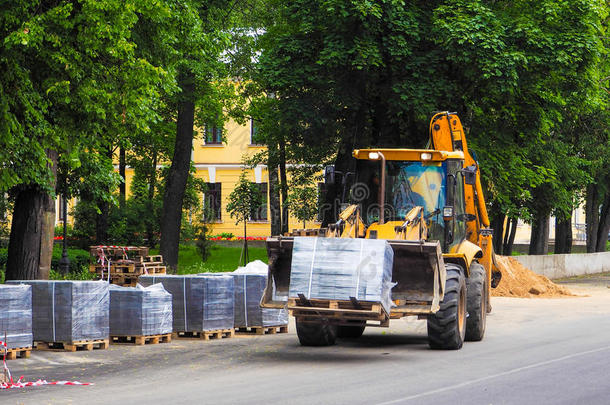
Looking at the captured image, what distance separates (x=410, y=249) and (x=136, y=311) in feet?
16.6

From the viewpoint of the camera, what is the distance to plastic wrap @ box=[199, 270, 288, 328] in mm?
17281

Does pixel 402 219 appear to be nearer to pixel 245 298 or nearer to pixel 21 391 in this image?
pixel 245 298

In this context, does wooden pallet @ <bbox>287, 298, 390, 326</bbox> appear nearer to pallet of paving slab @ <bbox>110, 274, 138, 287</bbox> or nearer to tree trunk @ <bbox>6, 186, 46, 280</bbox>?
tree trunk @ <bbox>6, 186, 46, 280</bbox>

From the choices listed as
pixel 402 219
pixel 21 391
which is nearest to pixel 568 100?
pixel 402 219

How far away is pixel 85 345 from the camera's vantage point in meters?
15.0

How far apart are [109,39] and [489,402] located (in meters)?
9.30

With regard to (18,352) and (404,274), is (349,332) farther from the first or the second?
(18,352)

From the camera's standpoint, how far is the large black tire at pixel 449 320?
14.3 metres

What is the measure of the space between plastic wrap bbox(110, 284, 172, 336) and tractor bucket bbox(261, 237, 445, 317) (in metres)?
2.78

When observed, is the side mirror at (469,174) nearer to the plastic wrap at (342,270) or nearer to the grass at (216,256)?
the plastic wrap at (342,270)

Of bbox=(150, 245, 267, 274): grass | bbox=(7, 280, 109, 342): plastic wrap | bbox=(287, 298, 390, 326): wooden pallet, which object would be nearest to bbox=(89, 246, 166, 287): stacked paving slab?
bbox=(7, 280, 109, 342): plastic wrap

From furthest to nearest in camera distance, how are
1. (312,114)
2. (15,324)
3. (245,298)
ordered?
(312,114) → (245,298) → (15,324)

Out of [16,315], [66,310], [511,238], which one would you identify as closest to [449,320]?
[66,310]

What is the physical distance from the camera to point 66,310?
1484cm
